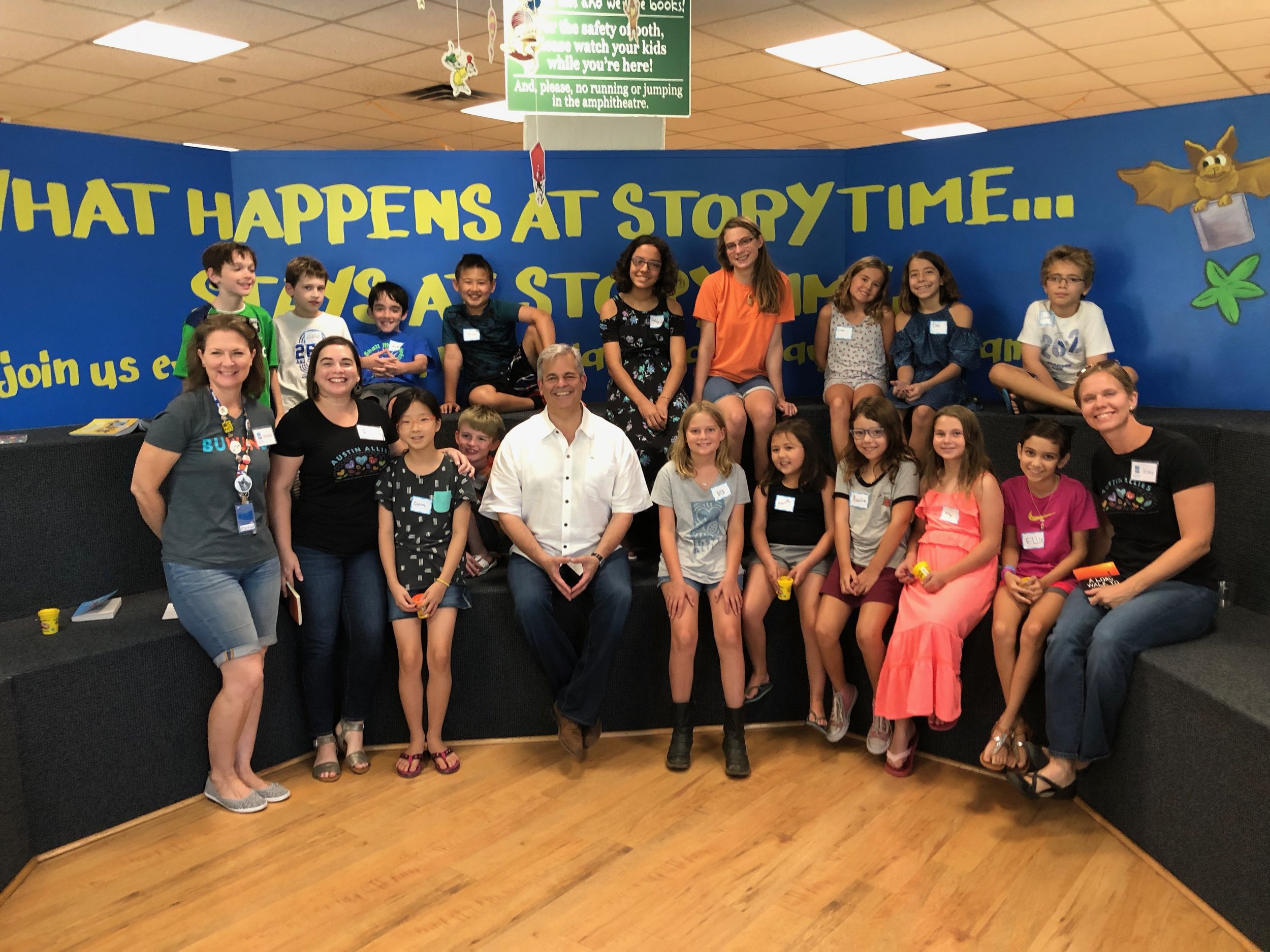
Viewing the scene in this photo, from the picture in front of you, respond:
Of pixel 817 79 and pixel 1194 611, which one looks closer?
pixel 1194 611

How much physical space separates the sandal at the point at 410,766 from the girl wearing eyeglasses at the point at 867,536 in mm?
1471

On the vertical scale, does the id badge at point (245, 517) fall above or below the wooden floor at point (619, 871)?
above

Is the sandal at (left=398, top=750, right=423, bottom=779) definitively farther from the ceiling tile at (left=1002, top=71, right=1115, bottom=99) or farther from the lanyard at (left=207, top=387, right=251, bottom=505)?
the ceiling tile at (left=1002, top=71, right=1115, bottom=99)

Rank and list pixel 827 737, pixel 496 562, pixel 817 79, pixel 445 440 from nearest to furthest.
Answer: pixel 827 737, pixel 496 562, pixel 445 440, pixel 817 79

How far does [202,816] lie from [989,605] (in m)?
2.65

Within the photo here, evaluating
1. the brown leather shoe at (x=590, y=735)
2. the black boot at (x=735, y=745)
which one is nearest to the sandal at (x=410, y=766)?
the brown leather shoe at (x=590, y=735)

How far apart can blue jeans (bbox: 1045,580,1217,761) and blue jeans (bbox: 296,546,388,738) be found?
2216 millimetres

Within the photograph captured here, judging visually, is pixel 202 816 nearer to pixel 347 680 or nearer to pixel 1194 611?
pixel 347 680

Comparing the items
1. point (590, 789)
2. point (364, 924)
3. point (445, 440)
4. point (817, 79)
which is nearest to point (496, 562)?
point (445, 440)

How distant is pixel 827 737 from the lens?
3.55m

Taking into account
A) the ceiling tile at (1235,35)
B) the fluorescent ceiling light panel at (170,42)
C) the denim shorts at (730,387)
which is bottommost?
the denim shorts at (730,387)

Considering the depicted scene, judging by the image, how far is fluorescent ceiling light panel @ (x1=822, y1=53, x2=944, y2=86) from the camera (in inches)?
309

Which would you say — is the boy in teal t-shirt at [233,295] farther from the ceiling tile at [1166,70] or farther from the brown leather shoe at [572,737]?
the ceiling tile at [1166,70]

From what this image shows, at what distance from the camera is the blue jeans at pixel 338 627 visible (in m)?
3.36
